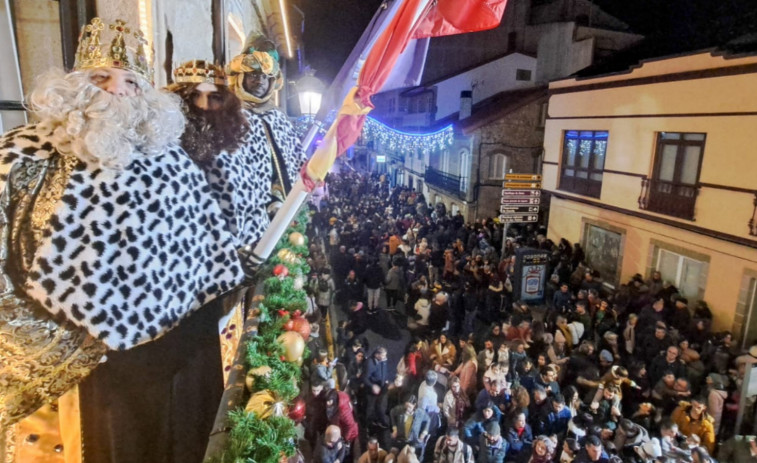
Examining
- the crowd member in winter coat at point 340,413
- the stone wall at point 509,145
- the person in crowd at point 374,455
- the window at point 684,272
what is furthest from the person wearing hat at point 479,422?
the stone wall at point 509,145

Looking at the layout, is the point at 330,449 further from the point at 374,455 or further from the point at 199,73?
the point at 199,73

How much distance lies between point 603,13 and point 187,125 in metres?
27.5

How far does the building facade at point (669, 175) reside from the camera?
1031 centimetres

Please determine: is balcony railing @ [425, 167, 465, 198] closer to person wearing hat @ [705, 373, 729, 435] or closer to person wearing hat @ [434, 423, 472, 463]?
person wearing hat @ [705, 373, 729, 435]

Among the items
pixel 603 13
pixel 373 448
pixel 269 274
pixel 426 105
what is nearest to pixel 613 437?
pixel 373 448

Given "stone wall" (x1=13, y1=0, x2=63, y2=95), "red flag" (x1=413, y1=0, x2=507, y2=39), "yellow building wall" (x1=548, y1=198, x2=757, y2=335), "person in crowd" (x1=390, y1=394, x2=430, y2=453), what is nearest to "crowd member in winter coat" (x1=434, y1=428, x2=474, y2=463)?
"person in crowd" (x1=390, y1=394, x2=430, y2=453)

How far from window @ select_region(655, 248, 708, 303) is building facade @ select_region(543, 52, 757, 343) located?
26mm

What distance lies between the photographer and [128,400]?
248 cm

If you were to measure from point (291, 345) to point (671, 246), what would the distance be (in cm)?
1204

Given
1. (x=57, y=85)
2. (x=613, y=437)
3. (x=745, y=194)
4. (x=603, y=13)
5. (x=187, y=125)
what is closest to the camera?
(x=57, y=85)

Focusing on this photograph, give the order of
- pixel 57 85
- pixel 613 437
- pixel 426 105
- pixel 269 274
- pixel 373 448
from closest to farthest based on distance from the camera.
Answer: pixel 57 85, pixel 269 274, pixel 373 448, pixel 613 437, pixel 426 105

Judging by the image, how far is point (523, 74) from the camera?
25531mm

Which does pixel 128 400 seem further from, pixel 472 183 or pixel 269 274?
pixel 472 183

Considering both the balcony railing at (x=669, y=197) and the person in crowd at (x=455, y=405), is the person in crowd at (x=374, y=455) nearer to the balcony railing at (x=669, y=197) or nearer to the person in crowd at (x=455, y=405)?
the person in crowd at (x=455, y=405)
